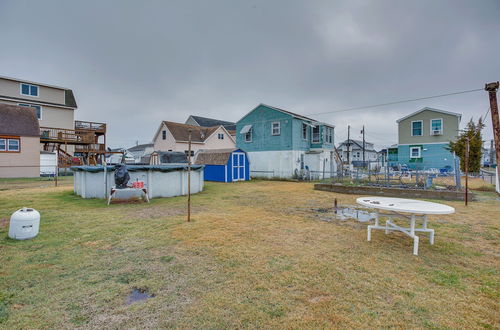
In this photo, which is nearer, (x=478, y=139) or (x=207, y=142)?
(x=478, y=139)

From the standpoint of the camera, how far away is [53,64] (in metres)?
18.5

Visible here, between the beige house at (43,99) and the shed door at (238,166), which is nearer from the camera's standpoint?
the shed door at (238,166)

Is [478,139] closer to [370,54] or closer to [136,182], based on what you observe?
[370,54]

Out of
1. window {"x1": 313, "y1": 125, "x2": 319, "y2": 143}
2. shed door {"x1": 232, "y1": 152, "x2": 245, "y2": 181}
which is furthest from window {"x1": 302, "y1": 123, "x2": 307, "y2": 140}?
shed door {"x1": 232, "y1": 152, "x2": 245, "y2": 181}

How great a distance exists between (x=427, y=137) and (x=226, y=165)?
74.5ft

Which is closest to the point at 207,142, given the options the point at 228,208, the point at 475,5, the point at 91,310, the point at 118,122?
the point at 118,122

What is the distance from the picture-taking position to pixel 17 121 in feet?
66.2

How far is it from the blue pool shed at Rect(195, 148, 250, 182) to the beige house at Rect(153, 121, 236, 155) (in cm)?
988

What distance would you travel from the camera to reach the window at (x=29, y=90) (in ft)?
81.4

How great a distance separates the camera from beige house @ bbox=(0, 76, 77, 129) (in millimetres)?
23920

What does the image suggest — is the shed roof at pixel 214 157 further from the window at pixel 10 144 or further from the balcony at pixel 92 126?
the window at pixel 10 144

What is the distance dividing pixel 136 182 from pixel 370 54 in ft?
49.2

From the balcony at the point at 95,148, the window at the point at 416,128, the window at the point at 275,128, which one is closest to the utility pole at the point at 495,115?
the window at the point at 275,128

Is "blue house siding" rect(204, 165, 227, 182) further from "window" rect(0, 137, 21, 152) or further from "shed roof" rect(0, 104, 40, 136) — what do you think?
"window" rect(0, 137, 21, 152)
